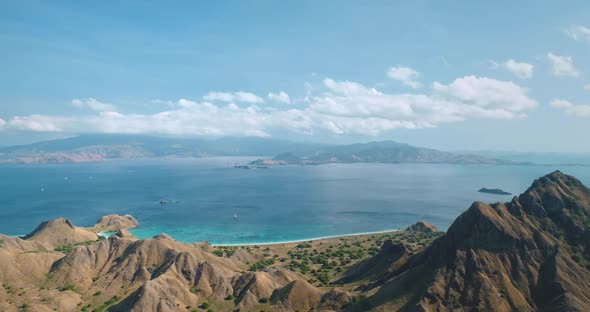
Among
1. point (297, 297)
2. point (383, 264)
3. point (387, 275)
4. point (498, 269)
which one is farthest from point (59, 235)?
point (498, 269)

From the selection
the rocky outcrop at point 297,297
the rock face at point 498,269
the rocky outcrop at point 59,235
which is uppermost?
the rock face at point 498,269

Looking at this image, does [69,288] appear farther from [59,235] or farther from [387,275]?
[387,275]

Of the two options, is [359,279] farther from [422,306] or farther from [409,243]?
[409,243]

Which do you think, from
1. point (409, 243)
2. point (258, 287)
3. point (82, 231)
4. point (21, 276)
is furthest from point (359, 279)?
point (82, 231)

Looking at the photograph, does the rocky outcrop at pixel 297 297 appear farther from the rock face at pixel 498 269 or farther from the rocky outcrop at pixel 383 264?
the rocky outcrop at pixel 383 264

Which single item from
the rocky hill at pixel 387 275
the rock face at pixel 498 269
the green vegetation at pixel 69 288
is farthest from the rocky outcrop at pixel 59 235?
the rock face at pixel 498 269

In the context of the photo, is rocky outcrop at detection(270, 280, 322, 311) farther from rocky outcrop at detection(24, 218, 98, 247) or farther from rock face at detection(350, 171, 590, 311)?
rocky outcrop at detection(24, 218, 98, 247)
